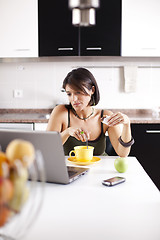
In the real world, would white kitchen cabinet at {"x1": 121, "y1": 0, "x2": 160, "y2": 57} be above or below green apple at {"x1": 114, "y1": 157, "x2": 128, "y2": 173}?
above

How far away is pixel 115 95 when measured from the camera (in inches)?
142

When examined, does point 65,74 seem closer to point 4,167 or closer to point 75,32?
point 75,32

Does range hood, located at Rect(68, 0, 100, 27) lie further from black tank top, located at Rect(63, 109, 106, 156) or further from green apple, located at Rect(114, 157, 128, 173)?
black tank top, located at Rect(63, 109, 106, 156)

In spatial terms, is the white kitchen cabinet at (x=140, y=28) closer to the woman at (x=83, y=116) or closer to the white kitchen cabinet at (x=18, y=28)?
the white kitchen cabinet at (x=18, y=28)

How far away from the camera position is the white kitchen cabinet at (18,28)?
10.8 ft

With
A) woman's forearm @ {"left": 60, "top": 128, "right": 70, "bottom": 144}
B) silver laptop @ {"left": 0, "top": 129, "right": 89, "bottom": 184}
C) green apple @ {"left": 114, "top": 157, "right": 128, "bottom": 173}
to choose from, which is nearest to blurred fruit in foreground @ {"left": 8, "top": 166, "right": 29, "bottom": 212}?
silver laptop @ {"left": 0, "top": 129, "right": 89, "bottom": 184}

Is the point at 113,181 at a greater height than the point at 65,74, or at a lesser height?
lesser

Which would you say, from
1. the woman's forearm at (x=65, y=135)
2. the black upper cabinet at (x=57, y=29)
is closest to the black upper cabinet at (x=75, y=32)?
the black upper cabinet at (x=57, y=29)

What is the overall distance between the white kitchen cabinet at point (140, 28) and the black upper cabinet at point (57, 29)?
1.67 ft

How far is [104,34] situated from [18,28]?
2.94 feet

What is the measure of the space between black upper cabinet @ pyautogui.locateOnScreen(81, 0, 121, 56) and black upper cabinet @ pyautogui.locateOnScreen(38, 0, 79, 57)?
111mm

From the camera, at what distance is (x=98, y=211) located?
1.01 metres

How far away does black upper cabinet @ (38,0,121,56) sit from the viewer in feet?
10.5

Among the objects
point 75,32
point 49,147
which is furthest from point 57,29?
point 49,147
